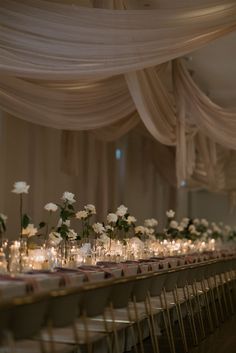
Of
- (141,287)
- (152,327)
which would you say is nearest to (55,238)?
(152,327)

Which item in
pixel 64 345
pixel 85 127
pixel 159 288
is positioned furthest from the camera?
pixel 85 127

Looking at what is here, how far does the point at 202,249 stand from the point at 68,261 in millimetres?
7200

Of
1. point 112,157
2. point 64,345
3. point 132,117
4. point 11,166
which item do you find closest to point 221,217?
point 112,157

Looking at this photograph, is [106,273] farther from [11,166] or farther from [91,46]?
[11,166]

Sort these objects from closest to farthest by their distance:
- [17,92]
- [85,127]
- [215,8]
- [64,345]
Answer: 1. [64,345]
2. [215,8]
3. [17,92]
4. [85,127]

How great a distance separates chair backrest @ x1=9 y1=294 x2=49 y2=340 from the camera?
11.6ft

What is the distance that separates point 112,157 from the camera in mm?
16000

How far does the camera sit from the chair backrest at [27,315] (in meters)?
3.55

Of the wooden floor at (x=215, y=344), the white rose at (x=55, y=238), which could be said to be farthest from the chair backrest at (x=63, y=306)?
the wooden floor at (x=215, y=344)

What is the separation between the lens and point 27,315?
11.9ft

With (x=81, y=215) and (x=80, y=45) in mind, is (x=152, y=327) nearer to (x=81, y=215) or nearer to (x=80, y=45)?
(x=81, y=215)

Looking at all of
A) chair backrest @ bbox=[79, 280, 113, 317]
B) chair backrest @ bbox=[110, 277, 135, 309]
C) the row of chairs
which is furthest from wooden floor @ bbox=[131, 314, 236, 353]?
chair backrest @ bbox=[79, 280, 113, 317]

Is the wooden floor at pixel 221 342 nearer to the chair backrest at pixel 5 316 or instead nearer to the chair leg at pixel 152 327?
the chair leg at pixel 152 327

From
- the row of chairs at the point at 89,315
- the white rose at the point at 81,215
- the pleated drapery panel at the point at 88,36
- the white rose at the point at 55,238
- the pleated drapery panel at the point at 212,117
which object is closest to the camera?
A: the row of chairs at the point at 89,315
